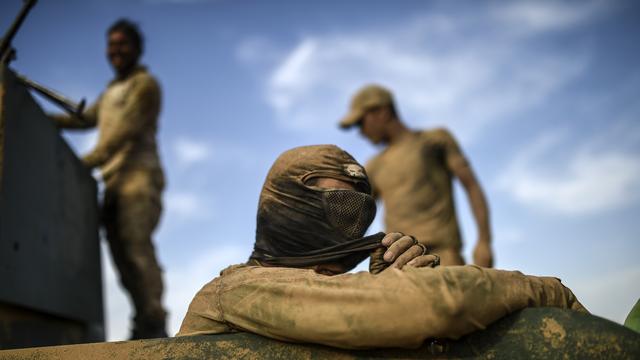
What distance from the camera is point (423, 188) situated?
577 centimetres

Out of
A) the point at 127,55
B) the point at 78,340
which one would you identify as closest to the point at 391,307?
the point at 78,340

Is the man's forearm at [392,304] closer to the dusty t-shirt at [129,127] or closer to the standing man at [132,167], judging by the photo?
the standing man at [132,167]

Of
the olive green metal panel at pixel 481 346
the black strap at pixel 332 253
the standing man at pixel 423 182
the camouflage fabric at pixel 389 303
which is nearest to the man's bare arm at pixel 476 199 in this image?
the standing man at pixel 423 182

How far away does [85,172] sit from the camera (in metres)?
5.23

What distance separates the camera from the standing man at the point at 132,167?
5.09 m

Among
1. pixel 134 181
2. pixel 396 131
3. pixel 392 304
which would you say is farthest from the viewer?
pixel 396 131

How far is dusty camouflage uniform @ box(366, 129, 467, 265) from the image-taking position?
5605 millimetres

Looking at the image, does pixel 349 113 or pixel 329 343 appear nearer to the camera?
pixel 329 343

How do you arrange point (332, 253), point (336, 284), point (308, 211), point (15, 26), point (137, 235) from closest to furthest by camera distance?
point (336, 284) < point (332, 253) < point (308, 211) < point (15, 26) < point (137, 235)

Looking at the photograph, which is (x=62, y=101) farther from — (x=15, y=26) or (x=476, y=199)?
(x=476, y=199)

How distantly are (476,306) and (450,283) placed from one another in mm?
89

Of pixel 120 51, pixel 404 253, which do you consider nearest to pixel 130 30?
pixel 120 51

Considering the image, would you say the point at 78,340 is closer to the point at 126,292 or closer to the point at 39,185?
the point at 126,292

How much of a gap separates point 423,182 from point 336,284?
414cm
